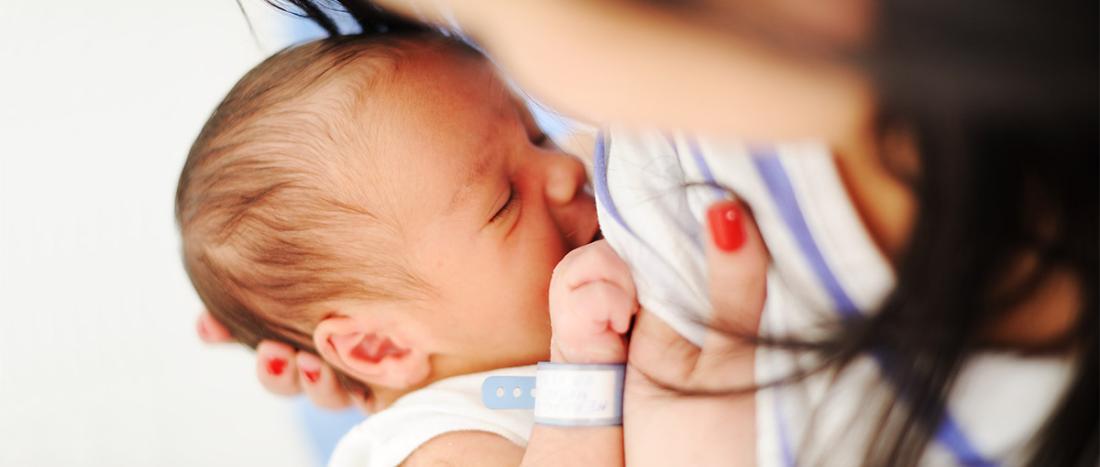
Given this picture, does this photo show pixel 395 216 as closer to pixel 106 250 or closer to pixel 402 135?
pixel 402 135

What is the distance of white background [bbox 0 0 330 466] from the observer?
4.20 feet

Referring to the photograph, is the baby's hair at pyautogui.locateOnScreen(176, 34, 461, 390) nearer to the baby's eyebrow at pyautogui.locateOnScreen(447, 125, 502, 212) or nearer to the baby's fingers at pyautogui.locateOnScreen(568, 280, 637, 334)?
the baby's eyebrow at pyautogui.locateOnScreen(447, 125, 502, 212)

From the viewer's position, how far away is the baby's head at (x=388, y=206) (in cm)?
85

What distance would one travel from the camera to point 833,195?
21.8 inches

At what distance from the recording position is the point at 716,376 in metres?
0.66

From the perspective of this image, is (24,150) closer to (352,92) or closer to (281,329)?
(281,329)

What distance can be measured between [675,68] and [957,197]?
0.14m

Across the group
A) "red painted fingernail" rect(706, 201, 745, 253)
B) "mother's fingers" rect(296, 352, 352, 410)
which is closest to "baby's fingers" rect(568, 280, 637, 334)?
"red painted fingernail" rect(706, 201, 745, 253)

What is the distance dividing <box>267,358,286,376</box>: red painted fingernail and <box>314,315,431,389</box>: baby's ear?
77 mm

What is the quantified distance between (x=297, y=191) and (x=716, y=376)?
401 millimetres

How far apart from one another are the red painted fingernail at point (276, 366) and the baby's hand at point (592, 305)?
1.19 ft

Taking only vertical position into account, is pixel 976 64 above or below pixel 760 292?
above

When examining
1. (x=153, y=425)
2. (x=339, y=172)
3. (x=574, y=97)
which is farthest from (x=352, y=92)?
(x=153, y=425)

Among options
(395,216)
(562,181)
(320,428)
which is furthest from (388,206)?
(320,428)
